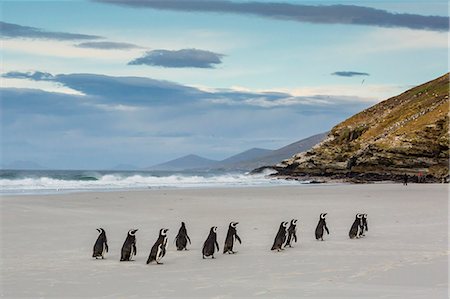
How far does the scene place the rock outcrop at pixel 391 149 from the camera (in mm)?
60188

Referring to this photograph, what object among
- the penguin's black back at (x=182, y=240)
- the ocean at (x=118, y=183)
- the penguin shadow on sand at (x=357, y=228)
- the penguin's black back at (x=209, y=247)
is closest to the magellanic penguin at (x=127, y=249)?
the penguin's black back at (x=209, y=247)

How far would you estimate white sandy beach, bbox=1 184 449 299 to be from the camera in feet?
30.2

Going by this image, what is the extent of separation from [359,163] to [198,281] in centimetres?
5531

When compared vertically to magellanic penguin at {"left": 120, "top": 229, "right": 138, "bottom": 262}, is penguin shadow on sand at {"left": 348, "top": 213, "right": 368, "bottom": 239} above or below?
above

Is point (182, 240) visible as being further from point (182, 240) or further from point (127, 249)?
point (127, 249)

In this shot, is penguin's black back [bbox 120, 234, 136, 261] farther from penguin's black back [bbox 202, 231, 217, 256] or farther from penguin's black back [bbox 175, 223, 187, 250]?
penguin's black back [bbox 175, 223, 187, 250]

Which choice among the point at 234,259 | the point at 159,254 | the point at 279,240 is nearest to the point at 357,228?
the point at 279,240

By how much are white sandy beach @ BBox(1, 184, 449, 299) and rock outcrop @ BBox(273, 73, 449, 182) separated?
36015mm

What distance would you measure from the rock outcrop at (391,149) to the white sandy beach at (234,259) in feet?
118

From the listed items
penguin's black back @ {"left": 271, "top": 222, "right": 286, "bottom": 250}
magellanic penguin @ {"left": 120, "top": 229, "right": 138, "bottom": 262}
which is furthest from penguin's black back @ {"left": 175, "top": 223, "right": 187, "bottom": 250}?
penguin's black back @ {"left": 271, "top": 222, "right": 286, "bottom": 250}

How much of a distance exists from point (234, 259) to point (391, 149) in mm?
52604

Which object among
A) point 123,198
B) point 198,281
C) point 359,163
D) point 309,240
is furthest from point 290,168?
point 198,281

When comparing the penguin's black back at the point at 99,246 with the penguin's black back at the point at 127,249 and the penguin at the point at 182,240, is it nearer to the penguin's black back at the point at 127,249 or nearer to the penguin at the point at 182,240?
the penguin's black back at the point at 127,249

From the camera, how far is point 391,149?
62500 mm
